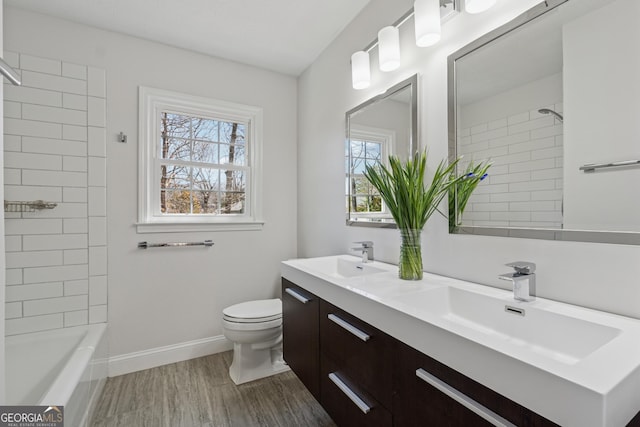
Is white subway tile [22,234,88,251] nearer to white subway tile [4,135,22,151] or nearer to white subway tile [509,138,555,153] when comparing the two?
white subway tile [4,135,22,151]

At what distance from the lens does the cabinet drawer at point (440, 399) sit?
2.14 ft

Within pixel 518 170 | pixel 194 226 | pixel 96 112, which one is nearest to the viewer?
pixel 518 170

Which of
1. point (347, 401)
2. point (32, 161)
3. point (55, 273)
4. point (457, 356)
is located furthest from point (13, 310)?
point (457, 356)

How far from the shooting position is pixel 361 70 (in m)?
1.84

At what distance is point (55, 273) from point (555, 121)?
288 cm

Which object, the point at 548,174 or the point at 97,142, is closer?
the point at 548,174

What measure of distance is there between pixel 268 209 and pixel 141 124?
1.19m

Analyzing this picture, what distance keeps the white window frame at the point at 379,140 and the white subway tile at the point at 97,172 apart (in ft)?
5.85

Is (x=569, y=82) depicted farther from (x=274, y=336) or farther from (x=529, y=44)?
(x=274, y=336)

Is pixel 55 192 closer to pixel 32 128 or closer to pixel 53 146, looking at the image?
pixel 53 146

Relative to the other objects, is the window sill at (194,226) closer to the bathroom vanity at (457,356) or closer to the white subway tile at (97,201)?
the white subway tile at (97,201)

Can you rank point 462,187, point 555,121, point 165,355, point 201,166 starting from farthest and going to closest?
point 201,166 < point 165,355 < point 462,187 < point 555,121

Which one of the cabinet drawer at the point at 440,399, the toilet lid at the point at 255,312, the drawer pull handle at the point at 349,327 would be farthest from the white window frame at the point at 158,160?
the cabinet drawer at the point at 440,399

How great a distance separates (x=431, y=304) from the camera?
46.1 inches
